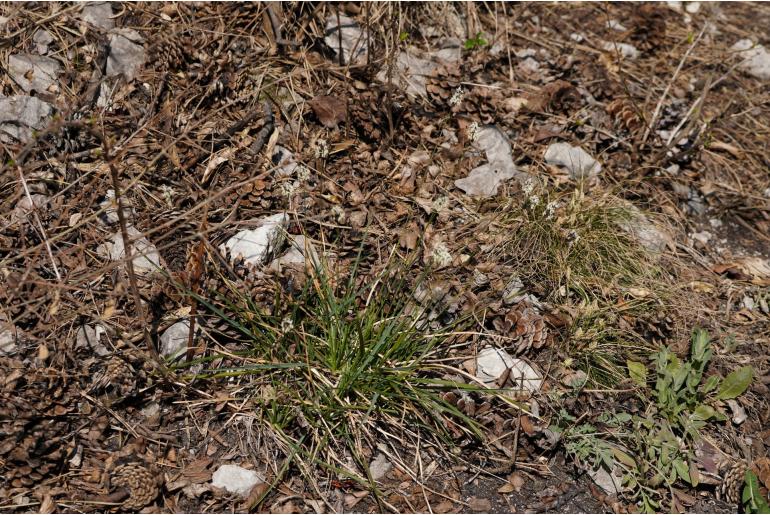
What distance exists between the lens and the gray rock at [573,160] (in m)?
4.21

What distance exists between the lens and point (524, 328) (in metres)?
3.36

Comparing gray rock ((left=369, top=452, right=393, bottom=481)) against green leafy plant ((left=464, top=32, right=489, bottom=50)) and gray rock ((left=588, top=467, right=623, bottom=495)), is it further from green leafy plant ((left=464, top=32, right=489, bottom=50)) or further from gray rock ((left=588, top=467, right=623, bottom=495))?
green leafy plant ((left=464, top=32, right=489, bottom=50))

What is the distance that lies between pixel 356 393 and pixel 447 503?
0.66 metres

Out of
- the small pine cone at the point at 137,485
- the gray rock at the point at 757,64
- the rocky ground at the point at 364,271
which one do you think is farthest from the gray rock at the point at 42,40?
the gray rock at the point at 757,64

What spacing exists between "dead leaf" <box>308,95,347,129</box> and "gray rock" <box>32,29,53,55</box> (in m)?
1.69

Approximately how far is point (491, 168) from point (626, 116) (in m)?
1.20

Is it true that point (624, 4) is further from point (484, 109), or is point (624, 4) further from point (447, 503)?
point (447, 503)

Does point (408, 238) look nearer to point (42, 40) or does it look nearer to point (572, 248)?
point (572, 248)

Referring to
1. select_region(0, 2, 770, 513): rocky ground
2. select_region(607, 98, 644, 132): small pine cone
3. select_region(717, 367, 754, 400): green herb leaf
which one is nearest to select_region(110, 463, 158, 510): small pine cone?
select_region(0, 2, 770, 513): rocky ground

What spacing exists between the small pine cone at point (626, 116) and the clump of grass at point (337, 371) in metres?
2.33

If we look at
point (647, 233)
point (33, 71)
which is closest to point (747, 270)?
point (647, 233)

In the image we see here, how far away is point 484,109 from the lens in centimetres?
434

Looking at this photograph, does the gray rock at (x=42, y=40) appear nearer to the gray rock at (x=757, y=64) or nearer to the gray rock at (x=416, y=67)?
the gray rock at (x=416, y=67)

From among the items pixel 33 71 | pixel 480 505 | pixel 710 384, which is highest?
pixel 33 71
